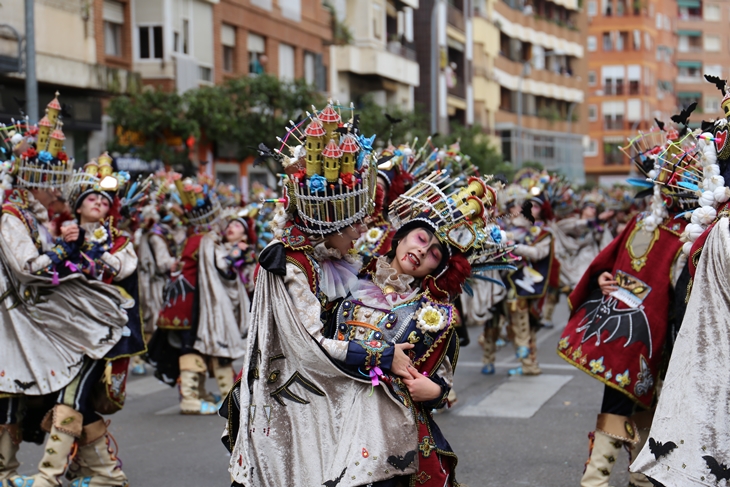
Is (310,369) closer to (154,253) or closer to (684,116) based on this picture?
(684,116)

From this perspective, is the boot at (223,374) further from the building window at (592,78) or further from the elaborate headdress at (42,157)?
the building window at (592,78)

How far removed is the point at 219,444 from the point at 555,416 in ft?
9.56

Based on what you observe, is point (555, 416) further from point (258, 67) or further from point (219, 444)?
point (258, 67)

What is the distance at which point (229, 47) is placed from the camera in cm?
2653

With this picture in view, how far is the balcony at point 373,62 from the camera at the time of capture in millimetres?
33531

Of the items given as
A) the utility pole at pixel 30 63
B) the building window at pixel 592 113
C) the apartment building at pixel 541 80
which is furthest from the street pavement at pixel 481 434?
the building window at pixel 592 113

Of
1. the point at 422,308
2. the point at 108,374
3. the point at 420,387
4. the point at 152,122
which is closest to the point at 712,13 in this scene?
the point at 152,122

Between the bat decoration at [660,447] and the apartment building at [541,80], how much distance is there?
4491 cm

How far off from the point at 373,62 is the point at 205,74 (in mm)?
10348

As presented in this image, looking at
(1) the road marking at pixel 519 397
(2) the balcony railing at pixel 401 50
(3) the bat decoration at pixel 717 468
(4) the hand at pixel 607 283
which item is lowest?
(1) the road marking at pixel 519 397

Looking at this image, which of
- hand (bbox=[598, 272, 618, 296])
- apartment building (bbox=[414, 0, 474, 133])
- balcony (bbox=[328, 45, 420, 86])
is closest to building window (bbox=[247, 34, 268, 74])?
balcony (bbox=[328, 45, 420, 86])

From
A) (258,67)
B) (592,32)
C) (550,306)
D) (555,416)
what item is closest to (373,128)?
(258,67)

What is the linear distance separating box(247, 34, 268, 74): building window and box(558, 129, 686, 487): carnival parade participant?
2193 cm

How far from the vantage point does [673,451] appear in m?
4.44
